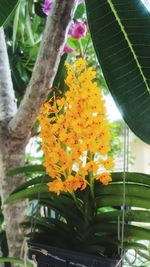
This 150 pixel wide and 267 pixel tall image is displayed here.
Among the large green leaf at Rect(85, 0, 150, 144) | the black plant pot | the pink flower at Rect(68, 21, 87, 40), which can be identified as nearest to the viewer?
the large green leaf at Rect(85, 0, 150, 144)

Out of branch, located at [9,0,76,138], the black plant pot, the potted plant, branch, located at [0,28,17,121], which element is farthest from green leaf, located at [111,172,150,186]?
branch, located at [0,28,17,121]

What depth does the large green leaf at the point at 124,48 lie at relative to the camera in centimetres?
40

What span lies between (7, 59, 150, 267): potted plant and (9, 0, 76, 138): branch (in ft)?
0.16

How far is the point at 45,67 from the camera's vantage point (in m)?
0.68

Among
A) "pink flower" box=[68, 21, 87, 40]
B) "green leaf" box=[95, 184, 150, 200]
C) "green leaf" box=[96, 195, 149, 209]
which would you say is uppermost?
"pink flower" box=[68, 21, 87, 40]

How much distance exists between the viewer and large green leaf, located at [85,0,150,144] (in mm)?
405

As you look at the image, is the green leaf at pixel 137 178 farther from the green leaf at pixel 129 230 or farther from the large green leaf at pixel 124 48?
the large green leaf at pixel 124 48

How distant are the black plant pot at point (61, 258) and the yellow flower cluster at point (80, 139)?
10 centimetres

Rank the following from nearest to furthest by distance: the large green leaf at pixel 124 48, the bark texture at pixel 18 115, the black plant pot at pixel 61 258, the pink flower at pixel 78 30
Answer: the large green leaf at pixel 124 48, the black plant pot at pixel 61 258, the bark texture at pixel 18 115, the pink flower at pixel 78 30

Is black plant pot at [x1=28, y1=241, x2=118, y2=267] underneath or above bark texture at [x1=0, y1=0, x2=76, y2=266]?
underneath

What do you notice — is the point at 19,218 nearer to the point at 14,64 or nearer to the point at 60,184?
the point at 60,184

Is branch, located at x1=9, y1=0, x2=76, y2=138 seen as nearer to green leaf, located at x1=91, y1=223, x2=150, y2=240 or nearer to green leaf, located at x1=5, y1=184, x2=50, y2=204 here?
green leaf, located at x1=5, y1=184, x2=50, y2=204

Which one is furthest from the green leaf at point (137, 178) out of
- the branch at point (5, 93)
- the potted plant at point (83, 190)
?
the branch at point (5, 93)

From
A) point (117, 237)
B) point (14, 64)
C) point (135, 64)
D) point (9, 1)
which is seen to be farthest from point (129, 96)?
point (14, 64)
